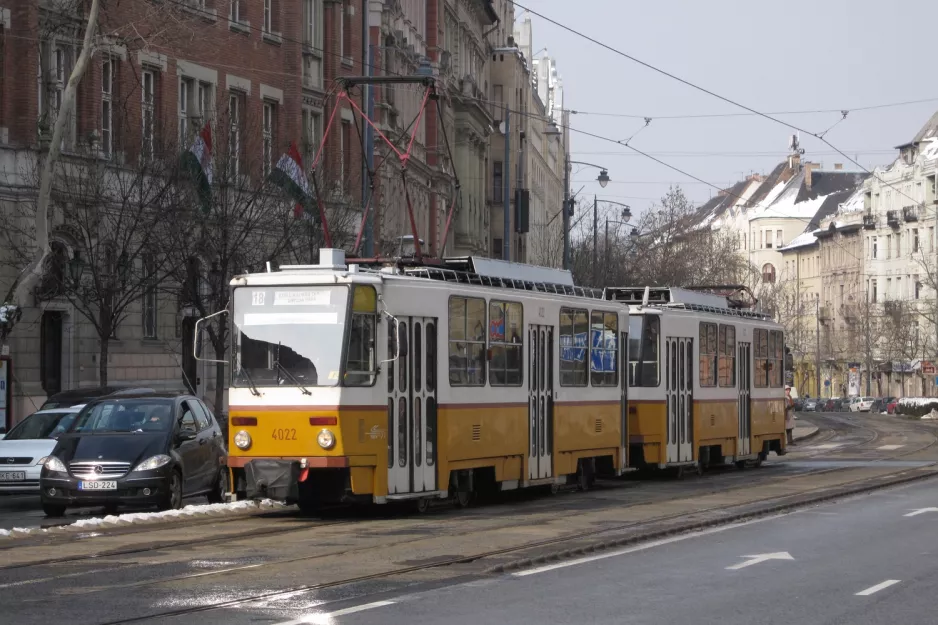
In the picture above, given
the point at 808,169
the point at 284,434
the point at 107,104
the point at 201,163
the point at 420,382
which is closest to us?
the point at 284,434

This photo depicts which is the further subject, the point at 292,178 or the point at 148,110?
the point at 148,110

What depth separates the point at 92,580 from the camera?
44.4 ft

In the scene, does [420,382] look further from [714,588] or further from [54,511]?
[714,588]

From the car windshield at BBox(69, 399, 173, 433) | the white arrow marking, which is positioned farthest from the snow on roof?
the white arrow marking

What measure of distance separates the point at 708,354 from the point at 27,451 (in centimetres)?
1278

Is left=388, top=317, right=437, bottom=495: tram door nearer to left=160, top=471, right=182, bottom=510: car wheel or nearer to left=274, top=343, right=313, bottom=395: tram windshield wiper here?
left=274, top=343, right=313, bottom=395: tram windshield wiper

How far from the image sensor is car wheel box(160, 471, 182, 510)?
21.2 meters

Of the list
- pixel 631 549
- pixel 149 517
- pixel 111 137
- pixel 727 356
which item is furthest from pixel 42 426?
pixel 727 356

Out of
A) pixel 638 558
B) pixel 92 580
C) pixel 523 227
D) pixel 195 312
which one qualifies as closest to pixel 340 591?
pixel 92 580

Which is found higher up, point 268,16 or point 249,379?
point 268,16

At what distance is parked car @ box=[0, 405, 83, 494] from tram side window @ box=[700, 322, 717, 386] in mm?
11585

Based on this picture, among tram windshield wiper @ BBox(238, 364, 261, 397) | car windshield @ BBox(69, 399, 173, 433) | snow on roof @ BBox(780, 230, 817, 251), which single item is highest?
snow on roof @ BBox(780, 230, 817, 251)

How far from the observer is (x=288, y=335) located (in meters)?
19.7

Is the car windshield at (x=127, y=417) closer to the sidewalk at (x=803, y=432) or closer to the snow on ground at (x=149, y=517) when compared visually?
the snow on ground at (x=149, y=517)
